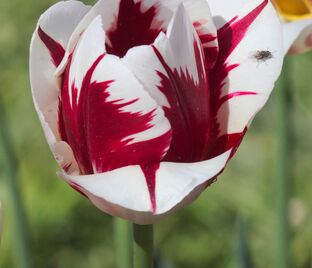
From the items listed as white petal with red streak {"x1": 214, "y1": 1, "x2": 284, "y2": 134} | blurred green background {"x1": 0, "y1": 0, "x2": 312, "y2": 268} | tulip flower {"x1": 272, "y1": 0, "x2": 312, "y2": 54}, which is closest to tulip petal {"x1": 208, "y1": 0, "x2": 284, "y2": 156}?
white petal with red streak {"x1": 214, "y1": 1, "x2": 284, "y2": 134}

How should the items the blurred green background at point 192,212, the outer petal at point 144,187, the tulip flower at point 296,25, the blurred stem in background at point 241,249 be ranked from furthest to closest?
the blurred green background at point 192,212
the blurred stem in background at point 241,249
the tulip flower at point 296,25
the outer petal at point 144,187

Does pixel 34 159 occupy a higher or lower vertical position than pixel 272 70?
lower

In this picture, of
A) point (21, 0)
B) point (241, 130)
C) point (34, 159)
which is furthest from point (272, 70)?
point (21, 0)

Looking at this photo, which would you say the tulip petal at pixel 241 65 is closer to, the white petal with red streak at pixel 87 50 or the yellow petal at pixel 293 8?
the white petal with red streak at pixel 87 50

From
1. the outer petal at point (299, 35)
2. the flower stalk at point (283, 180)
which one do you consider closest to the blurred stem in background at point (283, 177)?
the flower stalk at point (283, 180)

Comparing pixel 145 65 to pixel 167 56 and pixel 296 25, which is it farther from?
pixel 296 25

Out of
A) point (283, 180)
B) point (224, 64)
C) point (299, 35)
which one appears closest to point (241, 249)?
point (283, 180)

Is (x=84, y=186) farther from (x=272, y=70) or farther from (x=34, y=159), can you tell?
(x=34, y=159)
